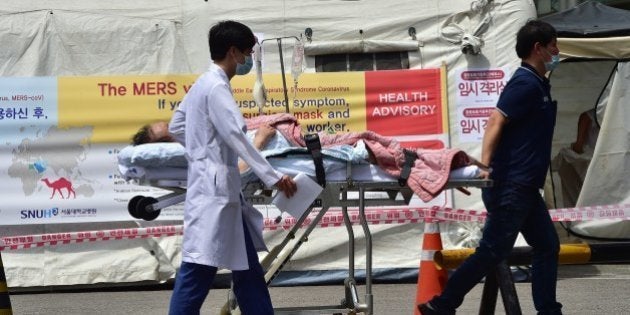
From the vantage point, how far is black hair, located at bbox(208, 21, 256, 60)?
5.07 metres

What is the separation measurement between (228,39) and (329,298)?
4023mm

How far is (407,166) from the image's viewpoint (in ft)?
17.2

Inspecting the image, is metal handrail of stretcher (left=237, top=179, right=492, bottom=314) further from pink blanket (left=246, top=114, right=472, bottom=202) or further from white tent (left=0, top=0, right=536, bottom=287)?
white tent (left=0, top=0, right=536, bottom=287)

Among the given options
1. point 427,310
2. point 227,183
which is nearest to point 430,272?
point 427,310

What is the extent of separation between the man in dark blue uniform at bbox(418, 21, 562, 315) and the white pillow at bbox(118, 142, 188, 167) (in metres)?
1.62

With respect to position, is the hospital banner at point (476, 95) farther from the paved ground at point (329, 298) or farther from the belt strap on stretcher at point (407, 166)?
the belt strap on stretcher at point (407, 166)

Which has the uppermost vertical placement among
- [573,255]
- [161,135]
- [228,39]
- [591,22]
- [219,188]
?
[591,22]

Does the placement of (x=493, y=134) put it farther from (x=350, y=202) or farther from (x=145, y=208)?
(x=145, y=208)

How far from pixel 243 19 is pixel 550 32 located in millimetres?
4327

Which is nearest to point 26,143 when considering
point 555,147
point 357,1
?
point 357,1

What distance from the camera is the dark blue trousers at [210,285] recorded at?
15.9ft

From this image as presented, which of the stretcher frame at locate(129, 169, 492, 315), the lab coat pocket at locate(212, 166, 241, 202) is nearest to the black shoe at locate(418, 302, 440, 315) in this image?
the stretcher frame at locate(129, 169, 492, 315)

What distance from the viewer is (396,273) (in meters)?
9.63

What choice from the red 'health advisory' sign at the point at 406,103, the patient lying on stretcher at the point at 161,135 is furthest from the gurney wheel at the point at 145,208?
the red 'health advisory' sign at the point at 406,103
